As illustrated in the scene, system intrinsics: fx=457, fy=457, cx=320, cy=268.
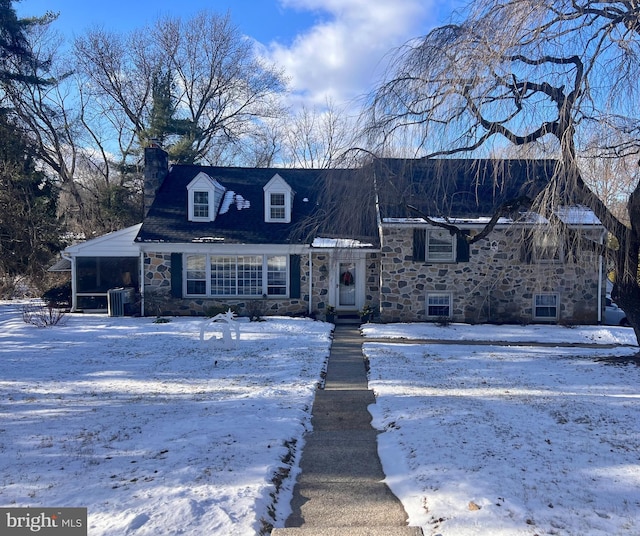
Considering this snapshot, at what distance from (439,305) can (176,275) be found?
889 cm

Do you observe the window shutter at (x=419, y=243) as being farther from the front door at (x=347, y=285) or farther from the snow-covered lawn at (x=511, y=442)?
the snow-covered lawn at (x=511, y=442)

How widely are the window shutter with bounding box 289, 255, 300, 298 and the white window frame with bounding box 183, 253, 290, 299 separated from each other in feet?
0.47

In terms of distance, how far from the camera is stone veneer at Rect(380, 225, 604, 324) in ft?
48.5

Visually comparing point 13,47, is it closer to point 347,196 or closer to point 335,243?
point 335,243

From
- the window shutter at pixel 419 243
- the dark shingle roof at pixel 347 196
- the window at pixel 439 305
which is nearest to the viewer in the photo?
the dark shingle roof at pixel 347 196

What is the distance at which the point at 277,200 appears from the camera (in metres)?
16.7

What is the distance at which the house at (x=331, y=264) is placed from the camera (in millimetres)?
14742

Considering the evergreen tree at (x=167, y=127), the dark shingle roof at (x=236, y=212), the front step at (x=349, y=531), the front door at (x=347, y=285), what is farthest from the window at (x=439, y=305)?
the evergreen tree at (x=167, y=127)

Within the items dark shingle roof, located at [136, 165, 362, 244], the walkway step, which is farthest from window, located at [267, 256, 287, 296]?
the walkway step

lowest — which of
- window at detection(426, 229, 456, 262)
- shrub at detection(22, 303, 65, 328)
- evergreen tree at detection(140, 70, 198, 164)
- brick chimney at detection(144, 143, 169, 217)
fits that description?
shrub at detection(22, 303, 65, 328)

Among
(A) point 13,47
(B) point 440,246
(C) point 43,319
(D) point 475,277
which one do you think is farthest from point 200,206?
(A) point 13,47

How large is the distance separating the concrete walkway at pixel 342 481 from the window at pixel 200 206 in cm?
1100

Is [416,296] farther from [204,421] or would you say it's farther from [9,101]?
[9,101]

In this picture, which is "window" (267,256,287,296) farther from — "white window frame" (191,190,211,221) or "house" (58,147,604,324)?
"white window frame" (191,190,211,221)
